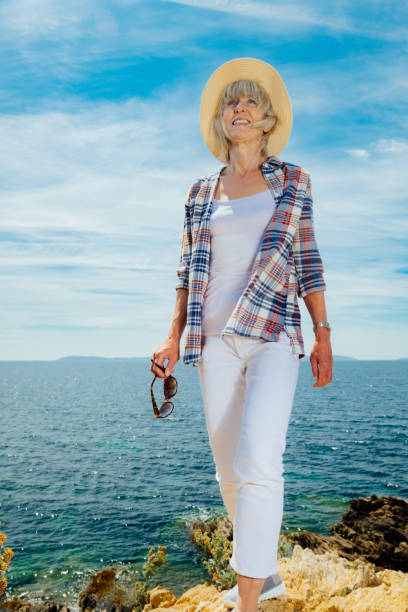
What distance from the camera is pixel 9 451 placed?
161ft

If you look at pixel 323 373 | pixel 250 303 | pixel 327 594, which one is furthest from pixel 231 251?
pixel 327 594

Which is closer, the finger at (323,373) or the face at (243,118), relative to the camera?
the finger at (323,373)

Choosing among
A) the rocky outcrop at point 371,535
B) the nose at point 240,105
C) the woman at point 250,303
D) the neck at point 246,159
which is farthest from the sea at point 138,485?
the nose at point 240,105

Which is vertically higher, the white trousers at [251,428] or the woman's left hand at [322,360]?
the woman's left hand at [322,360]

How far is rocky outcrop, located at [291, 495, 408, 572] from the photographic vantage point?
17672 millimetres

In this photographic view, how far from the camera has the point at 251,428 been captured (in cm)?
279

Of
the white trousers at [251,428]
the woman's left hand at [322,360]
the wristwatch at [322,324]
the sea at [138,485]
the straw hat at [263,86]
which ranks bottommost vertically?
the sea at [138,485]

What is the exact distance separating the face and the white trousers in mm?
1508

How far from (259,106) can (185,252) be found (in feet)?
3.94

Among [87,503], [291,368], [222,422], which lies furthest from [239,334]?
[87,503]

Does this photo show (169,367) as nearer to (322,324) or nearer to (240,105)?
→ (322,324)

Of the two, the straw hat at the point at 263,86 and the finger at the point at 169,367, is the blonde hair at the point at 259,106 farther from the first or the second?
the finger at the point at 169,367

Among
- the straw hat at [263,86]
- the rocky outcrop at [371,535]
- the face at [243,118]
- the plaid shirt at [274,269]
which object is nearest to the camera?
the plaid shirt at [274,269]

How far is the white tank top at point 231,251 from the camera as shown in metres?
3.29
